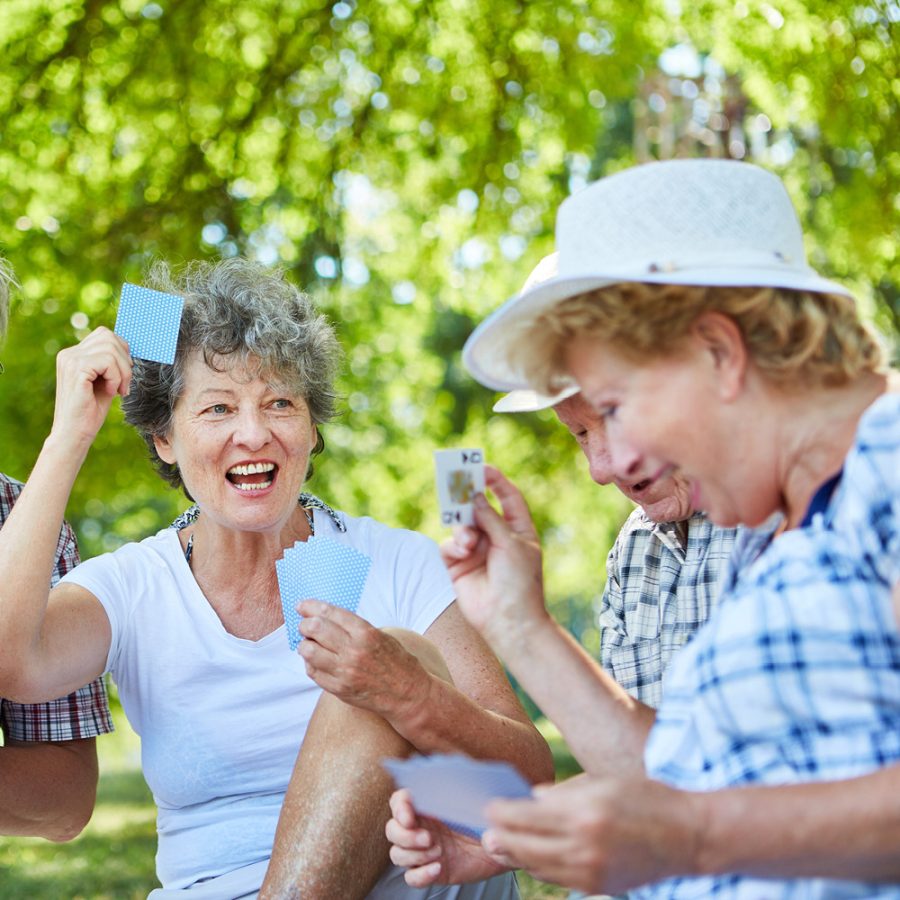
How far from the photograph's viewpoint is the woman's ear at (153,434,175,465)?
10.9 ft

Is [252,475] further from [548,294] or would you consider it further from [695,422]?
[695,422]

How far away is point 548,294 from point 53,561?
4.88 ft

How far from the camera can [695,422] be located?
1769mm

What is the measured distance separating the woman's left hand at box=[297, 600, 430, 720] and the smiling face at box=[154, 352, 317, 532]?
63 centimetres

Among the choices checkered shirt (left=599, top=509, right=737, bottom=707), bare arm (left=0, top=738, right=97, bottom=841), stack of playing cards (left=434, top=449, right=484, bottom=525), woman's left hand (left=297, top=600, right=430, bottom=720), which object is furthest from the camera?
bare arm (left=0, top=738, right=97, bottom=841)

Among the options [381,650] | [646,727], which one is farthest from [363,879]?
[646,727]

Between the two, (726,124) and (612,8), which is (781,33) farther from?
(726,124)

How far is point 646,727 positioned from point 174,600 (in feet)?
4.97

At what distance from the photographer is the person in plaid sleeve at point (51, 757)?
124 inches

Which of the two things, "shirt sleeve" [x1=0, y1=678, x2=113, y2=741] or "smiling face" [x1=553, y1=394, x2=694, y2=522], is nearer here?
"smiling face" [x1=553, y1=394, x2=694, y2=522]

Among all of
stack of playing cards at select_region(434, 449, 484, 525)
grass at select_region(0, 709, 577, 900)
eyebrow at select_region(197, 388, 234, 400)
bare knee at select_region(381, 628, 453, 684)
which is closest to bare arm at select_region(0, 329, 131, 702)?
eyebrow at select_region(197, 388, 234, 400)

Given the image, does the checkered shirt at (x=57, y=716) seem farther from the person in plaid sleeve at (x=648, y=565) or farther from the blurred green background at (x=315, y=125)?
the blurred green background at (x=315, y=125)

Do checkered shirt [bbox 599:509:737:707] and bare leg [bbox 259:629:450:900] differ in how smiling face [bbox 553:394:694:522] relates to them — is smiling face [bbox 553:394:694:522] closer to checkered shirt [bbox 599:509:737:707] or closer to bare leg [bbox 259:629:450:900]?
checkered shirt [bbox 599:509:737:707]

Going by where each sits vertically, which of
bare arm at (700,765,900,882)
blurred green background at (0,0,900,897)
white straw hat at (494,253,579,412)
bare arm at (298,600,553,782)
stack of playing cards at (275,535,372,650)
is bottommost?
bare arm at (700,765,900,882)
